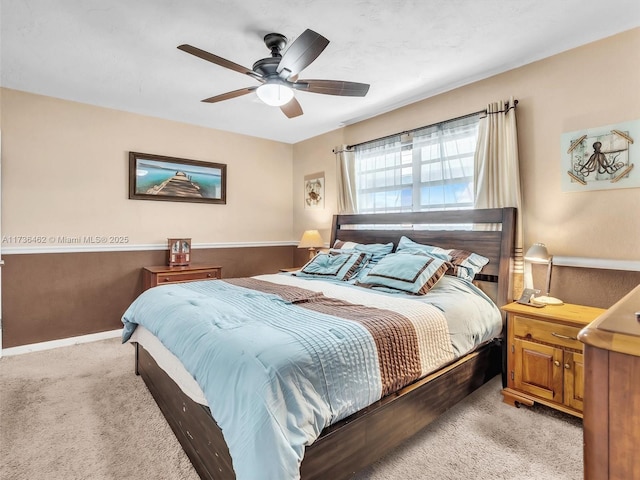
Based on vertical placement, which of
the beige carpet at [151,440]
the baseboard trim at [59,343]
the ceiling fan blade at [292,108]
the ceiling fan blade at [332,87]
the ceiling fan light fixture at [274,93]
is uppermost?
the ceiling fan blade at [332,87]

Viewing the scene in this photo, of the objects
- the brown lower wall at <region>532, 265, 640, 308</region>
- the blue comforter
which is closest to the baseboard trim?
the blue comforter

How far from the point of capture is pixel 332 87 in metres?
2.41

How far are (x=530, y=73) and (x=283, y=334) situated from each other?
2.86m

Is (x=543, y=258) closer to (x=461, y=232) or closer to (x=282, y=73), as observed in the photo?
(x=461, y=232)

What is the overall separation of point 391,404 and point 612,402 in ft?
3.79

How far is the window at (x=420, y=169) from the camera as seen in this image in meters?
3.14

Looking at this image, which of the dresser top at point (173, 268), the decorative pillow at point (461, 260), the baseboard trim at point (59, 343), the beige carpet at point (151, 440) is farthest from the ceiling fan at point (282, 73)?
the baseboard trim at point (59, 343)

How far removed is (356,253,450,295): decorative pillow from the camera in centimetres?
251

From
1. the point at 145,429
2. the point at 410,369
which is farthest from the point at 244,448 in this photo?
the point at 145,429

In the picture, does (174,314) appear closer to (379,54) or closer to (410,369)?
(410,369)

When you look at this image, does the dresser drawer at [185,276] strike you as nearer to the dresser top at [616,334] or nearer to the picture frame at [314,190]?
the picture frame at [314,190]

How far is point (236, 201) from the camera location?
472 centimetres

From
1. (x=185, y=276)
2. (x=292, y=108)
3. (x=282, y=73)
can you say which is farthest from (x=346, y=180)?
(x=185, y=276)

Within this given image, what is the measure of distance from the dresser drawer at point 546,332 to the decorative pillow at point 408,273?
2.04 feet
